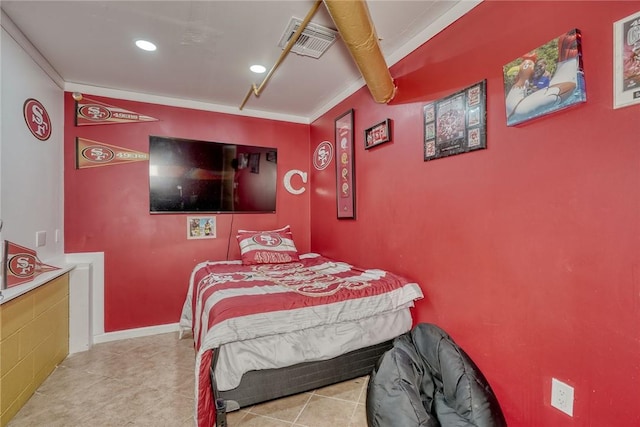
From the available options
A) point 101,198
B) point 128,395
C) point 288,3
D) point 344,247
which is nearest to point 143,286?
point 101,198

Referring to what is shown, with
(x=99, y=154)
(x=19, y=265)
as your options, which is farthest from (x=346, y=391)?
(x=99, y=154)

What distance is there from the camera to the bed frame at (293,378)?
1562 millimetres

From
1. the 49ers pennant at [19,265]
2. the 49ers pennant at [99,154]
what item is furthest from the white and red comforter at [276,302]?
the 49ers pennant at [99,154]

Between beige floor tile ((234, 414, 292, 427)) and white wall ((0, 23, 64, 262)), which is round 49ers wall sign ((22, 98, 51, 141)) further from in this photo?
beige floor tile ((234, 414, 292, 427))

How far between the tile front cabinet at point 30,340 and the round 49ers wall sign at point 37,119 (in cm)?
118

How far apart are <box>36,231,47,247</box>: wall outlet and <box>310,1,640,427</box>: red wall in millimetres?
2843

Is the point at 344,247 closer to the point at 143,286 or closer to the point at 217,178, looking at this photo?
the point at 217,178

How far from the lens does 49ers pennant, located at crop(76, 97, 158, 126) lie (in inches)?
110

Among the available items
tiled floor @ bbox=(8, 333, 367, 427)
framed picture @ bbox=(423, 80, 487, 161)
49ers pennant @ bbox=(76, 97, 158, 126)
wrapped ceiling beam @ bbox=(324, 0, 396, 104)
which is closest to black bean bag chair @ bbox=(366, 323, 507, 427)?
tiled floor @ bbox=(8, 333, 367, 427)

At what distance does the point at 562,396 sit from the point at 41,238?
139 inches

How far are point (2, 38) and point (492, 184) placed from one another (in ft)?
10.3

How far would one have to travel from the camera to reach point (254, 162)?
11.6 ft

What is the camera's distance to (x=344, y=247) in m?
3.08

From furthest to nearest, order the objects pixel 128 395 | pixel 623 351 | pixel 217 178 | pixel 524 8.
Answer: pixel 217 178 → pixel 128 395 → pixel 524 8 → pixel 623 351
